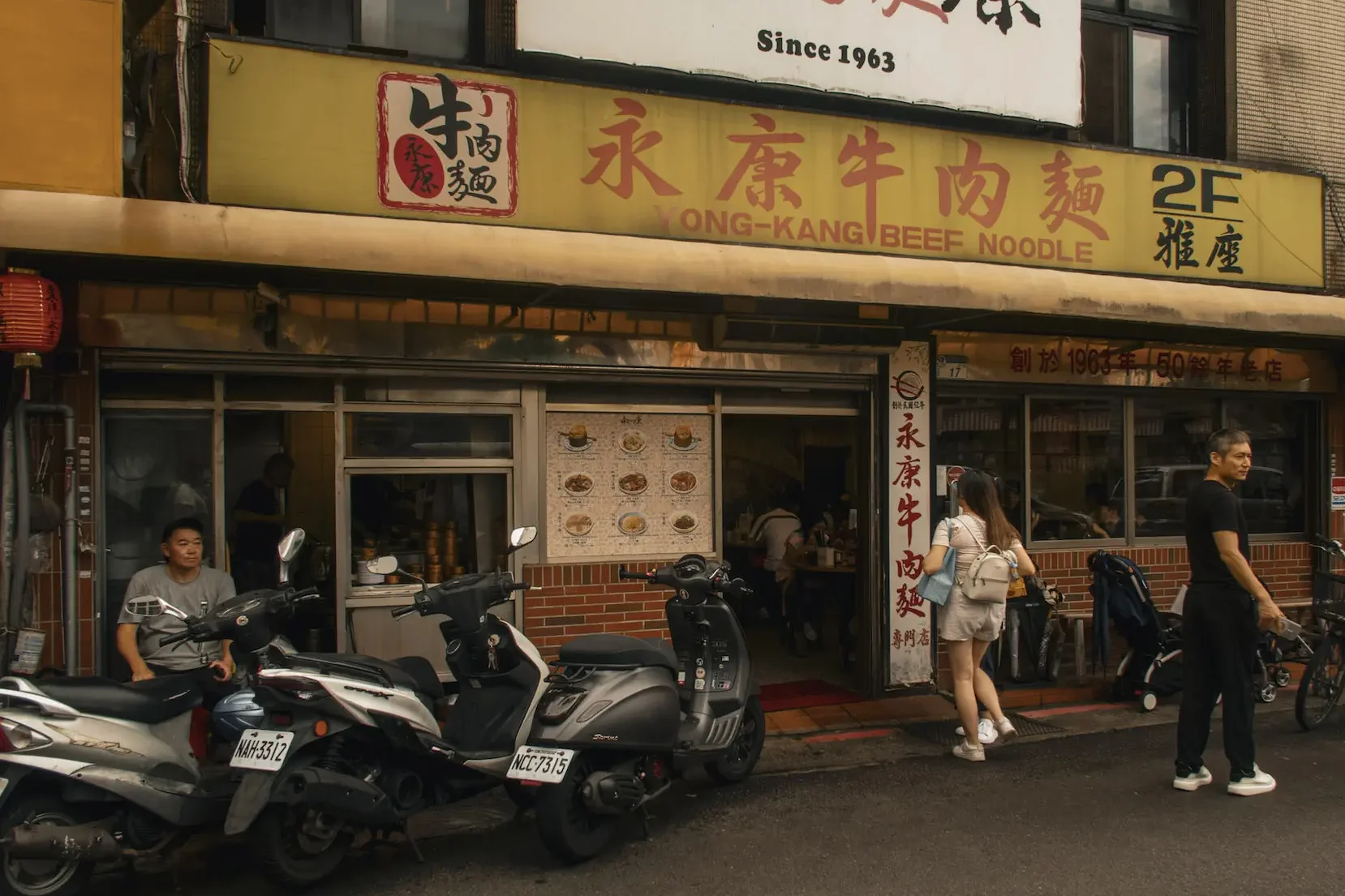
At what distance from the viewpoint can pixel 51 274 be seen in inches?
246

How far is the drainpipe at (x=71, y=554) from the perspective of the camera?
6.29 m

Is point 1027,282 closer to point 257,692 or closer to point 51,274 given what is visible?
point 257,692

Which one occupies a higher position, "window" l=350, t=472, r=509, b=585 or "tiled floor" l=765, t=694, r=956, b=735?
"window" l=350, t=472, r=509, b=585

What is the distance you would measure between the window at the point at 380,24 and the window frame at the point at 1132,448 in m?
5.01

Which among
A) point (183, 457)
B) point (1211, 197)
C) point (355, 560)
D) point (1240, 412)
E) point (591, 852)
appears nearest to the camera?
point (591, 852)

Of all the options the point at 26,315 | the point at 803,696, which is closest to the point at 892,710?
the point at 803,696

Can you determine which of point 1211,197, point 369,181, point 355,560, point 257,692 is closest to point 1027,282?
point 1211,197

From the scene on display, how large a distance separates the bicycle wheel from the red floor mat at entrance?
316 centimetres

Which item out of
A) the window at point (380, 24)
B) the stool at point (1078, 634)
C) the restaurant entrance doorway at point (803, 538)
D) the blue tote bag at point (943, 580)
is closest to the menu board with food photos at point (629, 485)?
the restaurant entrance doorway at point (803, 538)

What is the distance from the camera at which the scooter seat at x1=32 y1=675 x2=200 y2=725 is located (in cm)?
445

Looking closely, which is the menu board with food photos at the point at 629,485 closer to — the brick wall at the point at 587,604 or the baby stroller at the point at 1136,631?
the brick wall at the point at 587,604

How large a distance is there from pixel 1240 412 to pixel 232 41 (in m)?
9.63

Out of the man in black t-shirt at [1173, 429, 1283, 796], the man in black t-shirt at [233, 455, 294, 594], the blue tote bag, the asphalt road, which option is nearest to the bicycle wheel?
the asphalt road

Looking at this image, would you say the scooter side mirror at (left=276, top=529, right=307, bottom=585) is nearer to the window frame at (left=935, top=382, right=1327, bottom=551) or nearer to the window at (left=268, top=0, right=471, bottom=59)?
the window at (left=268, top=0, right=471, bottom=59)
